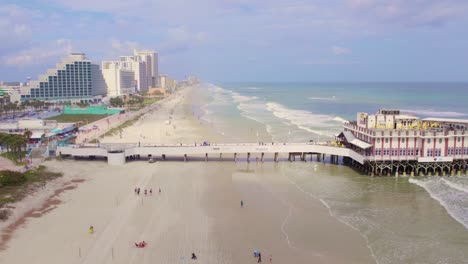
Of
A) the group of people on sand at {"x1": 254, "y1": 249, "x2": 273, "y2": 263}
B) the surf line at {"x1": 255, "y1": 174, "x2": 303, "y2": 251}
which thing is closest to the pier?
the surf line at {"x1": 255, "y1": 174, "x2": 303, "y2": 251}

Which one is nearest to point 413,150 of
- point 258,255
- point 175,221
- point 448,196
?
point 448,196

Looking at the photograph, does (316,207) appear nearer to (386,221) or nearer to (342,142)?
(386,221)

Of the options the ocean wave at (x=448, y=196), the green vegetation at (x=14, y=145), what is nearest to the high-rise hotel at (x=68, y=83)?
the green vegetation at (x=14, y=145)

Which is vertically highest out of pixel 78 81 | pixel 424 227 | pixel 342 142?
pixel 78 81

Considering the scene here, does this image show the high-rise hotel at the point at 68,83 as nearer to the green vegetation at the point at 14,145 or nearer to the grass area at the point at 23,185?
the green vegetation at the point at 14,145

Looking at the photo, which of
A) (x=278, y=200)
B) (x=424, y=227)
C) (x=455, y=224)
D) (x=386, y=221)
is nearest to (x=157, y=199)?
(x=278, y=200)

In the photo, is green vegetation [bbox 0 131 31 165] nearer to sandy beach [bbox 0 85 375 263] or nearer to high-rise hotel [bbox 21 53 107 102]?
sandy beach [bbox 0 85 375 263]
